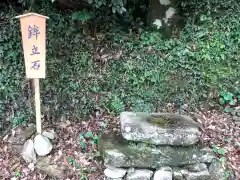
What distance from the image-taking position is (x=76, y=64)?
4.79 meters

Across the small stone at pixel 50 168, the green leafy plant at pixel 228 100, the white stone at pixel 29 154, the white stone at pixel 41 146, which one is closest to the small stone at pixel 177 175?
the small stone at pixel 50 168

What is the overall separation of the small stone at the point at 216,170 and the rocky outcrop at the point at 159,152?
0.07 ft

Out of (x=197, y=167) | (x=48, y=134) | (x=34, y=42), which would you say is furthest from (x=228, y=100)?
(x=34, y=42)

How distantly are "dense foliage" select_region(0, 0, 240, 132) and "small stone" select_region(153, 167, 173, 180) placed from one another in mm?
1318

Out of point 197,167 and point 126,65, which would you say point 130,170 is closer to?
point 197,167

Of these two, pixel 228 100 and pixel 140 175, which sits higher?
pixel 228 100

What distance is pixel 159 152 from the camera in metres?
3.88

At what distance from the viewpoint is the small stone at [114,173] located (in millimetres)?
3848

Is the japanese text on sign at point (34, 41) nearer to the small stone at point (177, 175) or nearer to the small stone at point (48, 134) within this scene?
the small stone at point (48, 134)

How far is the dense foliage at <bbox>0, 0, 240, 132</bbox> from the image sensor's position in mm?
4648

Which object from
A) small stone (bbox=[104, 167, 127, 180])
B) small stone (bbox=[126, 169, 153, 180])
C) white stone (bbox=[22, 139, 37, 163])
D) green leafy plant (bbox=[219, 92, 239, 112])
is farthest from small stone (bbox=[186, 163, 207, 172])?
white stone (bbox=[22, 139, 37, 163])

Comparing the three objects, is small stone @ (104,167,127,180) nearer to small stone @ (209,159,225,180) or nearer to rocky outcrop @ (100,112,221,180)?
rocky outcrop @ (100,112,221,180)

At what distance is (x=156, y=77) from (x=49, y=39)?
204 centimetres

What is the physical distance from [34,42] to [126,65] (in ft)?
5.77
